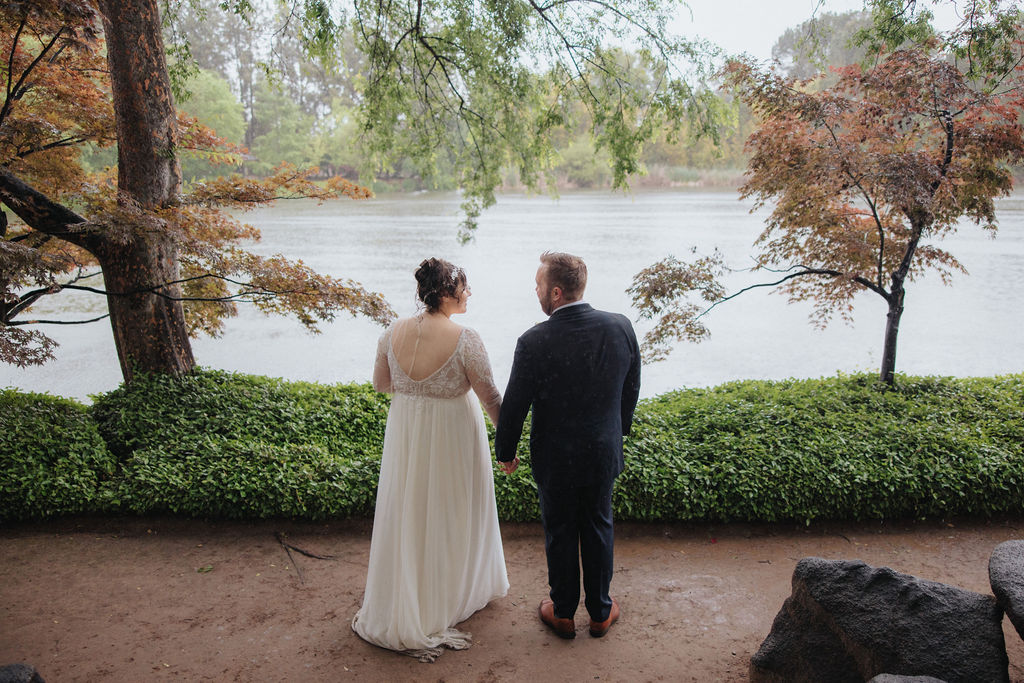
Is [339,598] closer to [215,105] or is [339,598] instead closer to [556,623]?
[556,623]

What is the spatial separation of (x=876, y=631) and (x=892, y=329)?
3.97m

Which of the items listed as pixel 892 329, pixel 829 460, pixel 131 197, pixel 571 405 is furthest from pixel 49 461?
pixel 892 329

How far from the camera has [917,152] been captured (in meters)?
5.25

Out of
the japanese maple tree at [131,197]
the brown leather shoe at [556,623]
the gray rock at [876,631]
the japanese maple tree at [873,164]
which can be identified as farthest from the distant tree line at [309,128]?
the gray rock at [876,631]

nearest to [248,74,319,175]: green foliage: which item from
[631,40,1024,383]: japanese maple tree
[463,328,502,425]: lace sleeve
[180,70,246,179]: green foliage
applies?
[180,70,246,179]: green foliage

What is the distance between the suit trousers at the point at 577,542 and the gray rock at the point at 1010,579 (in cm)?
145

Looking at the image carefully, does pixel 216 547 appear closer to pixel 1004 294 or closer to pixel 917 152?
pixel 917 152

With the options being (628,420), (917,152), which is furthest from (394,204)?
(628,420)

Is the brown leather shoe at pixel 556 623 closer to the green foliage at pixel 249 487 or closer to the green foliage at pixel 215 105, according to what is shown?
the green foliage at pixel 249 487

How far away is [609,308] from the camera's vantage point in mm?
10258

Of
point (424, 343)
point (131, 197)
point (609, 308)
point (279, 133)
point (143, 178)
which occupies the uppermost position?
point (279, 133)

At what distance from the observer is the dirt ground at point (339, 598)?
9.73 feet

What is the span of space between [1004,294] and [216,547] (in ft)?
37.1

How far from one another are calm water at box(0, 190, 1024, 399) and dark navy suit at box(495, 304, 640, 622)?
4.15 metres
